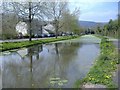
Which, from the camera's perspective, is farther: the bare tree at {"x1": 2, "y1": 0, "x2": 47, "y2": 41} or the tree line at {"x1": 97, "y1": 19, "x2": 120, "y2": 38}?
the tree line at {"x1": 97, "y1": 19, "x2": 120, "y2": 38}

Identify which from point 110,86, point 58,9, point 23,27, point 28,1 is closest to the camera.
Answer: point 110,86

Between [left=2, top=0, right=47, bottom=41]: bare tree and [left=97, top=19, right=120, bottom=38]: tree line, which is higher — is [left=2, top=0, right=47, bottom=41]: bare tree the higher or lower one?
the higher one

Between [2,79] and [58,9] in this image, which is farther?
[58,9]

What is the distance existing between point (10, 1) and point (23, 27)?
20.1 ft

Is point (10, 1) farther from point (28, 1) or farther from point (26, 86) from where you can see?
point (26, 86)

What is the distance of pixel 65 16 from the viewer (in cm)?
5969

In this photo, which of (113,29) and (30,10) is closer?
(30,10)

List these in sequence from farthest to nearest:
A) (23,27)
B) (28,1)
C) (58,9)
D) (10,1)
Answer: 1. (58,9)
2. (23,27)
3. (28,1)
4. (10,1)

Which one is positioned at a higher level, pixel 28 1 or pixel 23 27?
pixel 28 1

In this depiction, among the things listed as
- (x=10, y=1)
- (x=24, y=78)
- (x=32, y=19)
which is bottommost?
(x=24, y=78)

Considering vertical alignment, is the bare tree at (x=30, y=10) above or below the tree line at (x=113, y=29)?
above

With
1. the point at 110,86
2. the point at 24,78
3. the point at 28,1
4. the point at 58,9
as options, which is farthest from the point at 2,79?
the point at 58,9

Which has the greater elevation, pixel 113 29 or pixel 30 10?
pixel 30 10

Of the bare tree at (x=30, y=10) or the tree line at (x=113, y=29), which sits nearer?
the bare tree at (x=30, y=10)
